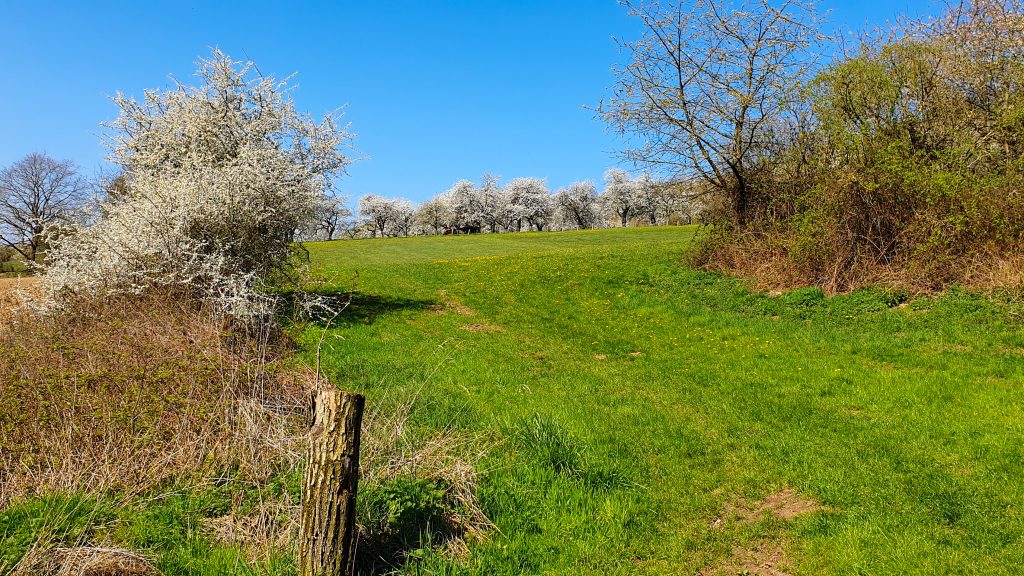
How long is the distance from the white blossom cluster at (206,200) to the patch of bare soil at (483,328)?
4.77m

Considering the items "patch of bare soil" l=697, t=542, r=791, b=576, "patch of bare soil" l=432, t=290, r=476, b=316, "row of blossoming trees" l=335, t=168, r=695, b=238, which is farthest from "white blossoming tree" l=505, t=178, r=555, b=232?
"patch of bare soil" l=697, t=542, r=791, b=576

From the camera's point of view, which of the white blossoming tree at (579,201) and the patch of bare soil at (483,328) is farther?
the white blossoming tree at (579,201)

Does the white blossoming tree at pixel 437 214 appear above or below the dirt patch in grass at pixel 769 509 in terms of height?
above

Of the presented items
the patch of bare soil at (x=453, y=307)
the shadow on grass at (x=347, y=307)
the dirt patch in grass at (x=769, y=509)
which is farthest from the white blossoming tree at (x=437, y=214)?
the dirt patch in grass at (x=769, y=509)

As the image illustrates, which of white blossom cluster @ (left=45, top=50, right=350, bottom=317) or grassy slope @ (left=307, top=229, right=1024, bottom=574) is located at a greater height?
white blossom cluster @ (left=45, top=50, right=350, bottom=317)

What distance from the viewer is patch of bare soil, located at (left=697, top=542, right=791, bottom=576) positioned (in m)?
4.27

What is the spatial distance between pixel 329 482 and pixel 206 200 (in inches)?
419

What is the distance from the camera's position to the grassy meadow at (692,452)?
434 cm

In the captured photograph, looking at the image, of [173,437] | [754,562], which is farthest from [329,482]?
[754,562]

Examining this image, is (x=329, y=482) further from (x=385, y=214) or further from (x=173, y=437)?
(x=385, y=214)

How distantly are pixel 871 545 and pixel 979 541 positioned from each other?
0.76 meters

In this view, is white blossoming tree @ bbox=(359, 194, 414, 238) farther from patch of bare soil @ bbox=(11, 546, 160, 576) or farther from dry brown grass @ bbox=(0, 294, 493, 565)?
patch of bare soil @ bbox=(11, 546, 160, 576)

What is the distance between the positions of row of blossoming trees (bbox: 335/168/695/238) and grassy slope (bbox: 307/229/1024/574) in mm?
71851

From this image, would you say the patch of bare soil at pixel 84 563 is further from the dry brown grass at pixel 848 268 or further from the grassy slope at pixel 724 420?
the dry brown grass at pixel 848 268
